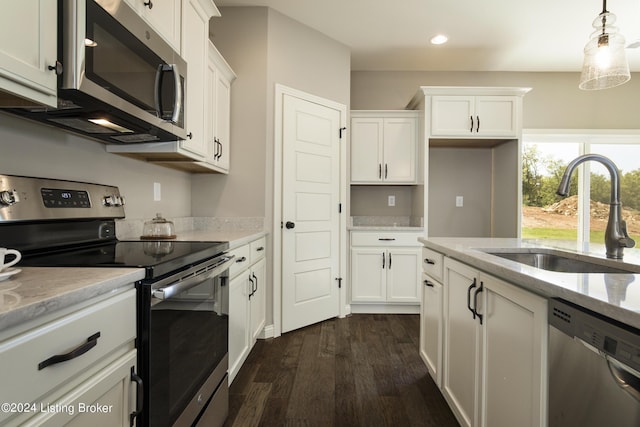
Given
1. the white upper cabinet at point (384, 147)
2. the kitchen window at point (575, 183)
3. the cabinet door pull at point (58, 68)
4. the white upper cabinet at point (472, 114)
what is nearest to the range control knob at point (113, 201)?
the cabinet door pull at point (58, 68)

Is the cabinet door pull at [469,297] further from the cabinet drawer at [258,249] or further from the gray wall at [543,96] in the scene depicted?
the gray wall at [543,96]

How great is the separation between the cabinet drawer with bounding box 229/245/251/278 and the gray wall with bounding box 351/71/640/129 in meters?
2.57

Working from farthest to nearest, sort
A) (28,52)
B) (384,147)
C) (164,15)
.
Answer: (384,147) < (164,15) < (28,52)

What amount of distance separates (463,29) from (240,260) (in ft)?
9.87

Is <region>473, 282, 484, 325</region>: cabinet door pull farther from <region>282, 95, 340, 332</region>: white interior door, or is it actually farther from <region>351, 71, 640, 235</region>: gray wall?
<region>351, 71, 640, 235</region>: gray wall

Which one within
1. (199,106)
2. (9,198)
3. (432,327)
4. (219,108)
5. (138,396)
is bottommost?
(432,327)

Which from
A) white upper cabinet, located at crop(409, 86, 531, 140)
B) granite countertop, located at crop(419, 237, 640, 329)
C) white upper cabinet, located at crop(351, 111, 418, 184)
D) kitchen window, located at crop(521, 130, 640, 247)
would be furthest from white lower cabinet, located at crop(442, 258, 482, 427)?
kitchen window, located at crop(521, 130, 640, 247)

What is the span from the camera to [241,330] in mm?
2035

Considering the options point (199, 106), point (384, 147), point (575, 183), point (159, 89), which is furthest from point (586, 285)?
point (575, 183)

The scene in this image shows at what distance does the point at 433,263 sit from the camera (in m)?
1.90

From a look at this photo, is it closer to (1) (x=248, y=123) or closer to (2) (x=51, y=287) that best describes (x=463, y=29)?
(1) (x=248, y=123)

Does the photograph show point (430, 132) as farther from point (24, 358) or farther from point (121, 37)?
point (24, 358)

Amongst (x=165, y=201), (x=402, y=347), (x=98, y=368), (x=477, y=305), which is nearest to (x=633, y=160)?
(x=402, y=347)

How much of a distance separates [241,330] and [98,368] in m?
1.31
